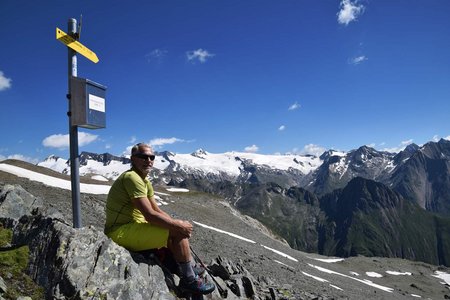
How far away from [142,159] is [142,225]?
1896 mm

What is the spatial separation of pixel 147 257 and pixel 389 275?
3582 inches

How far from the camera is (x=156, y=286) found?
9.99 metres

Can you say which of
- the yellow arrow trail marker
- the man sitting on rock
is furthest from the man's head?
the yellow arrow trail marker

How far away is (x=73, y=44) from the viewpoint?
10.6 metres

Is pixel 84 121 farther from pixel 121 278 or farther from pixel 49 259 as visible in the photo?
pixel 121 278

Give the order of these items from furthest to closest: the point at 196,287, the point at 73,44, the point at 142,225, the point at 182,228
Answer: the point at 73,44
the point at 196,287
the point at 142,225
the point at 182,228

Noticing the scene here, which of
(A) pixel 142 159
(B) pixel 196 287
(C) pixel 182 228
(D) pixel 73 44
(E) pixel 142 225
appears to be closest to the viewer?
(C) pixel 182 228

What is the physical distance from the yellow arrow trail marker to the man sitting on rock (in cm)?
345

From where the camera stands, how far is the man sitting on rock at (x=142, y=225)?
32.3 ft

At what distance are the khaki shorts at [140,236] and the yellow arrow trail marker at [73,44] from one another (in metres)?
5.17

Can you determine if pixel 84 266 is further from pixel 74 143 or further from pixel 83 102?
pixel 83 102

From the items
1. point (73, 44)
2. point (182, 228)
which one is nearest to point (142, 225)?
point (182, 228)

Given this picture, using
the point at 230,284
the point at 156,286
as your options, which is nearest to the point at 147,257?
the point at 156,286

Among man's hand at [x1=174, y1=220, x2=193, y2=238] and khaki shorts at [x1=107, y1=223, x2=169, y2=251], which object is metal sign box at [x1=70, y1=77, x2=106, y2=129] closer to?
khaki shorts at [x1=107, y1=223, x2=169, y2=251]
